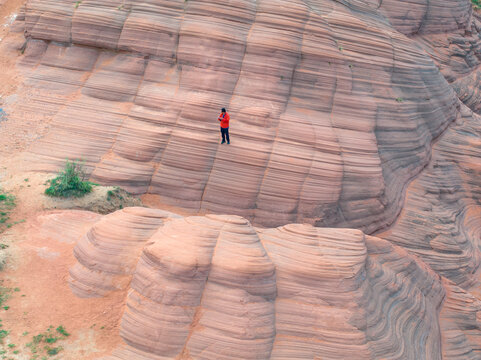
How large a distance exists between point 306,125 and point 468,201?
8.73m

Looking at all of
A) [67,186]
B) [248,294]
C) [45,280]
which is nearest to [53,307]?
[45,280]

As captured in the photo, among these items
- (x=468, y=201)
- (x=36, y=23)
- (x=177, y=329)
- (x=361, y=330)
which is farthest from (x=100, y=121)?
(x=468, y=201)

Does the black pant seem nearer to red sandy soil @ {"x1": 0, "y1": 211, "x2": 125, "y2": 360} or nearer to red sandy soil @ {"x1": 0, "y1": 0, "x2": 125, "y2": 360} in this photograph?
red sandy soil @ {"x1": 0, "y1": 0, "x2": 125, "y2": 360}

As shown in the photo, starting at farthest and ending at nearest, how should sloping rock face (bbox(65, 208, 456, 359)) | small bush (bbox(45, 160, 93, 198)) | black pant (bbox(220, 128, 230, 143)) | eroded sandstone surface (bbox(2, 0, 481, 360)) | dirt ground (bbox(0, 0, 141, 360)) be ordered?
black pant (bbox(220, 128, 230, 143)), small bush (bbox(45, 160, 93, 198)), eroded sandstone surface (bbox(2, 0, 481, 360)), sloping rock face (bbox(65, 208, 456, 359)), dirt ground (bbox(0, 0, 141, 360))

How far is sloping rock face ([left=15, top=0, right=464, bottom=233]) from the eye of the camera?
14602 mm

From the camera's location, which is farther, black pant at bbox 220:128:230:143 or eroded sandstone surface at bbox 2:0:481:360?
black pant at bbox 220:128:230:143

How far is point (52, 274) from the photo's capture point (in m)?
9.13

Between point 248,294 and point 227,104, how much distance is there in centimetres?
817

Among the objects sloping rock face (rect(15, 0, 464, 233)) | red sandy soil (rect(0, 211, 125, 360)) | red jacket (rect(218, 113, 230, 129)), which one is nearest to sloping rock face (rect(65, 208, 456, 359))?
red sandy soil (rect(0, 211, 125, 360))

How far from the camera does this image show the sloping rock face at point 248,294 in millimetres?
8047

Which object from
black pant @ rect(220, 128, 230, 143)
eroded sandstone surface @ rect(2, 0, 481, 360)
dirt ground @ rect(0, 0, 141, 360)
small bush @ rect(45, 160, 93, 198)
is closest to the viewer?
dirt ground @ rect(0, 0, 141, 360)

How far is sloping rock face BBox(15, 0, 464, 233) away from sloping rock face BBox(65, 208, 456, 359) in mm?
4556

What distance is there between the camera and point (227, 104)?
15156mm

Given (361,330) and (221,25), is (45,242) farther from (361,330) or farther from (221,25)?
(221,25)
